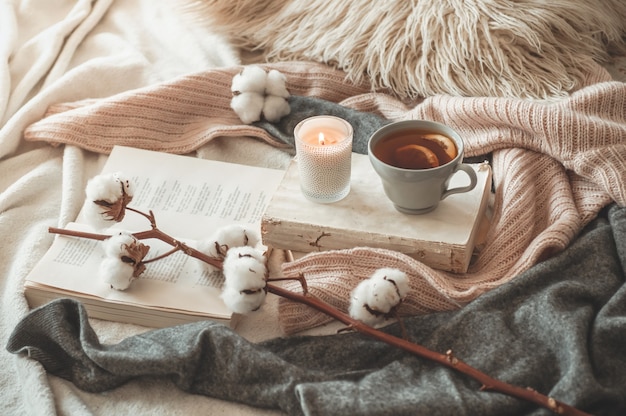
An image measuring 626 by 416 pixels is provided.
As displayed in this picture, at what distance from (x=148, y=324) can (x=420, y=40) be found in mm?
558

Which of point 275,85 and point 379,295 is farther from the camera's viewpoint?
point 275,85

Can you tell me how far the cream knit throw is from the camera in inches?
33.1

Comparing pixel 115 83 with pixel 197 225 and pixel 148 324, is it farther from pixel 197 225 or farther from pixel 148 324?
pixel 148 324

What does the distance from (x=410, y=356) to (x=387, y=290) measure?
70mm

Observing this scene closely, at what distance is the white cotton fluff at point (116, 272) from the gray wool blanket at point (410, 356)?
5cm

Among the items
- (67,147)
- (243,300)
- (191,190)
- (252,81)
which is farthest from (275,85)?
(243,300)

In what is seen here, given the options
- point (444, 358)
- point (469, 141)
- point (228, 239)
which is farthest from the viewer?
point (469, 141)

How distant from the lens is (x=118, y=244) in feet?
2.74

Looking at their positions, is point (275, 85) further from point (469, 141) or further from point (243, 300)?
point (243, 300)

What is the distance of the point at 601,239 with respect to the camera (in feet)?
2.80

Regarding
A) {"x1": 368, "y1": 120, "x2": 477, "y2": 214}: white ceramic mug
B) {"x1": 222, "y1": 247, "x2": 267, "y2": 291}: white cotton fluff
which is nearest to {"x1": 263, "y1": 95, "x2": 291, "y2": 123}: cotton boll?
{"x1": 368, "y1": 120, "x2": 477, "y2": 214}: white ceramic mug

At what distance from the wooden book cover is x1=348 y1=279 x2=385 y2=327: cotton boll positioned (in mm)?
103

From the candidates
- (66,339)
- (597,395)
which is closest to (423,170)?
(597,395)

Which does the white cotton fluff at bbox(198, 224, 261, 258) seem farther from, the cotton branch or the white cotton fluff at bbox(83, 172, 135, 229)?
the white cotton fluff at bbox(83, 172, 135, 229)
